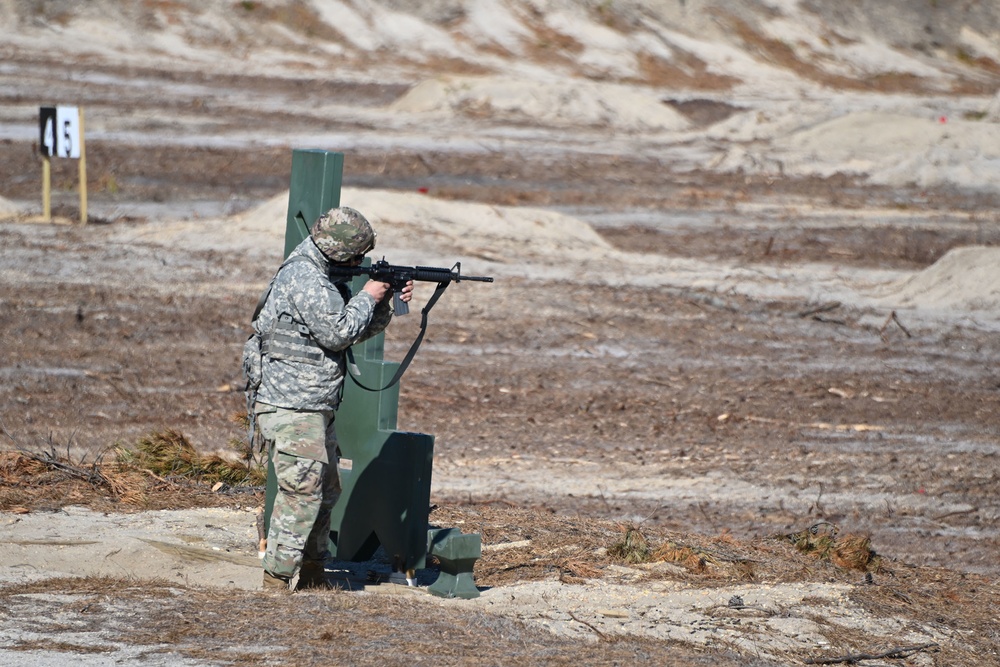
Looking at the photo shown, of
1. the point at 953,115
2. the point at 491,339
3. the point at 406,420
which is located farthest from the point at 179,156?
the point at 953,115

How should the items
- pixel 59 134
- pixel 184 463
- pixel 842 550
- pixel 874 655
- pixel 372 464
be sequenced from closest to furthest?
1. pixel 874 655
2. pixel 372 464
3. pixel 842 550
4. pixel 184 463
5. pixel 59 134

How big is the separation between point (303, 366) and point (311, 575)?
1145mm

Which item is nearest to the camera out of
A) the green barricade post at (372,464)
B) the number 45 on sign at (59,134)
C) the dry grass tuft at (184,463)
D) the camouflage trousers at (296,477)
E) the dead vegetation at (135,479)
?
the camouflage trousers at (296,477)

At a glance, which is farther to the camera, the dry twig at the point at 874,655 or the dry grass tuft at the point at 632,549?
the dry grass tuft at the point at 632,549

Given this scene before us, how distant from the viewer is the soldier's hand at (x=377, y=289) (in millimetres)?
6055

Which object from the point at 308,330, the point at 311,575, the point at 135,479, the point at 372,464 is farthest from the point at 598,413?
the point at 308,330

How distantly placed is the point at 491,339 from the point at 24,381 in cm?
519

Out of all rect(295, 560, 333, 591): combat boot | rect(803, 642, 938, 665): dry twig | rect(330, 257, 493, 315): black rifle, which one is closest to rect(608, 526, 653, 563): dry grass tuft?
rect(803, 642, 938, 665): dry twig

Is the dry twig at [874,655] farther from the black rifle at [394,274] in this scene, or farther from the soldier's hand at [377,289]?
the soldier's hand at [377,289]

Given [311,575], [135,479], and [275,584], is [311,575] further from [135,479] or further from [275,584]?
[135,479]

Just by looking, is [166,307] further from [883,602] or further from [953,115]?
[953,115]

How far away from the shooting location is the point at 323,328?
5.97 metres

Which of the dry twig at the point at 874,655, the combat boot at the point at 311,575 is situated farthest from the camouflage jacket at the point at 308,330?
the dry twig at the point at 874,655

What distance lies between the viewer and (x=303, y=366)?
608 centimetres
